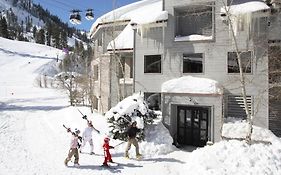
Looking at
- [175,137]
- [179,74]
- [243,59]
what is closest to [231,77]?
[243,59]

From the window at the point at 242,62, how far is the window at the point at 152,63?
15.6ft

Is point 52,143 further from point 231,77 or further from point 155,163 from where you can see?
point 231,77

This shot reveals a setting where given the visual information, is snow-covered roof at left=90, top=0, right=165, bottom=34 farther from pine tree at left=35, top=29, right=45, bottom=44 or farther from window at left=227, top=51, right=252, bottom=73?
pine tree at left=35, top=29, right=45, bottom=44

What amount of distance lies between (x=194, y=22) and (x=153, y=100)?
608cm

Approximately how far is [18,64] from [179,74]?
99.0 m

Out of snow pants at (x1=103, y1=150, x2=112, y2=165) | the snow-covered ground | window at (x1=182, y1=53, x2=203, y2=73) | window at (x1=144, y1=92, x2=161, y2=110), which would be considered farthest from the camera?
window at (x1=144, y1=92, x2=161, y2=110)

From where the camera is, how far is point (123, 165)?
14.6 metres

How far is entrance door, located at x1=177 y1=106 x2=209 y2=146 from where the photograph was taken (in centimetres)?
2006

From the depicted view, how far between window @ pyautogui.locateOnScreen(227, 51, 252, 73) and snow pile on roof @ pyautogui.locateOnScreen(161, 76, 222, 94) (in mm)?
1349

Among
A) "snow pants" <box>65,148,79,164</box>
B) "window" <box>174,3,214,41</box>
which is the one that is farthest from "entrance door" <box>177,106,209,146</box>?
"snow pants" <box>65,148,79,164</box>

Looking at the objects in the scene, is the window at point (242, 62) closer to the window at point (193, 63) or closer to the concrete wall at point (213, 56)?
the concrete wall at point (213, 56)

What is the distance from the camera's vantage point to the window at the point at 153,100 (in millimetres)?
22422

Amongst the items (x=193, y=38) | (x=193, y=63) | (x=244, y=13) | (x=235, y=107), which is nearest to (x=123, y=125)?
(x=193, y=63)

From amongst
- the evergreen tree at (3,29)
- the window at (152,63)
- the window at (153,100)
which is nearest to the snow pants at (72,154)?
the window at (153,100)
